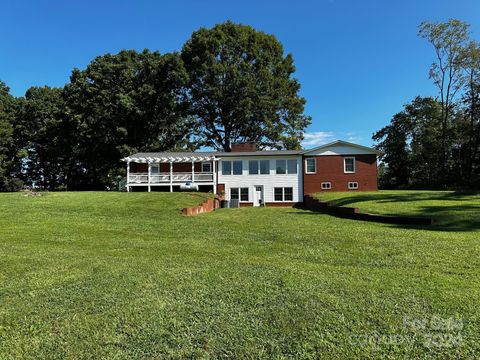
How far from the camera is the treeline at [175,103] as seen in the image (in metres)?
36.1

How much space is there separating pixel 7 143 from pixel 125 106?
17.7m

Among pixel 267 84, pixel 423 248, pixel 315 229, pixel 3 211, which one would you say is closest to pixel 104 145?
pixel 267 84

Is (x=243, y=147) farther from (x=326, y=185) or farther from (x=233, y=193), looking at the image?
(x=326, y=185)

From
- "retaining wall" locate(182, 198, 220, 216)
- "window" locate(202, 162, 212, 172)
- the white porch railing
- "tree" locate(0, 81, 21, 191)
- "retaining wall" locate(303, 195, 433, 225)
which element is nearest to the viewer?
"retaining wall" locate(303, 195, 433, 225)

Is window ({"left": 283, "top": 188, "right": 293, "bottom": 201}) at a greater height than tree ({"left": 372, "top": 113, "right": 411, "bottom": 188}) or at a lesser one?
lesser

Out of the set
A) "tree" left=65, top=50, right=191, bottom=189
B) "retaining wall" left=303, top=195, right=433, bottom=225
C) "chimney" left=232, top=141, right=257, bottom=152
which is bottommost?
"retaining wall" left=303, top=195, right=433, bottom=225

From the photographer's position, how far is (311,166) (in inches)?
1136

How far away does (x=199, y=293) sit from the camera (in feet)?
13.9

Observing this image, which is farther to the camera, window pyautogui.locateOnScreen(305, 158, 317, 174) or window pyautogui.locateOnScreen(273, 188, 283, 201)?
window pyautogui.locateOnScreen(273, 188, 283, 201)

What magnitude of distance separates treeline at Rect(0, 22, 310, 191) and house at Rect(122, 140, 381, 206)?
27.8ft

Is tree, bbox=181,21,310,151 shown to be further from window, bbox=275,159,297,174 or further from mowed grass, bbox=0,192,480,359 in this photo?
mowed grass, bbox=0,192,480,359

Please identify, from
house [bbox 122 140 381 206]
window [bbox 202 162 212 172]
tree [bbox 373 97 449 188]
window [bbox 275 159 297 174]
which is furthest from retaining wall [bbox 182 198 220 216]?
tree [bbox 373 97 449 188]

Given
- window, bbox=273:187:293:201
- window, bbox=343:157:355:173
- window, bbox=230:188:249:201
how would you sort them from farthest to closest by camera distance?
window, bbox=230:188:249:201
window, bbox=273:187:293:201
window, bbox=343:157:355:173

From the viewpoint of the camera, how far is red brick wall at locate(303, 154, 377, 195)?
28.2 metres
